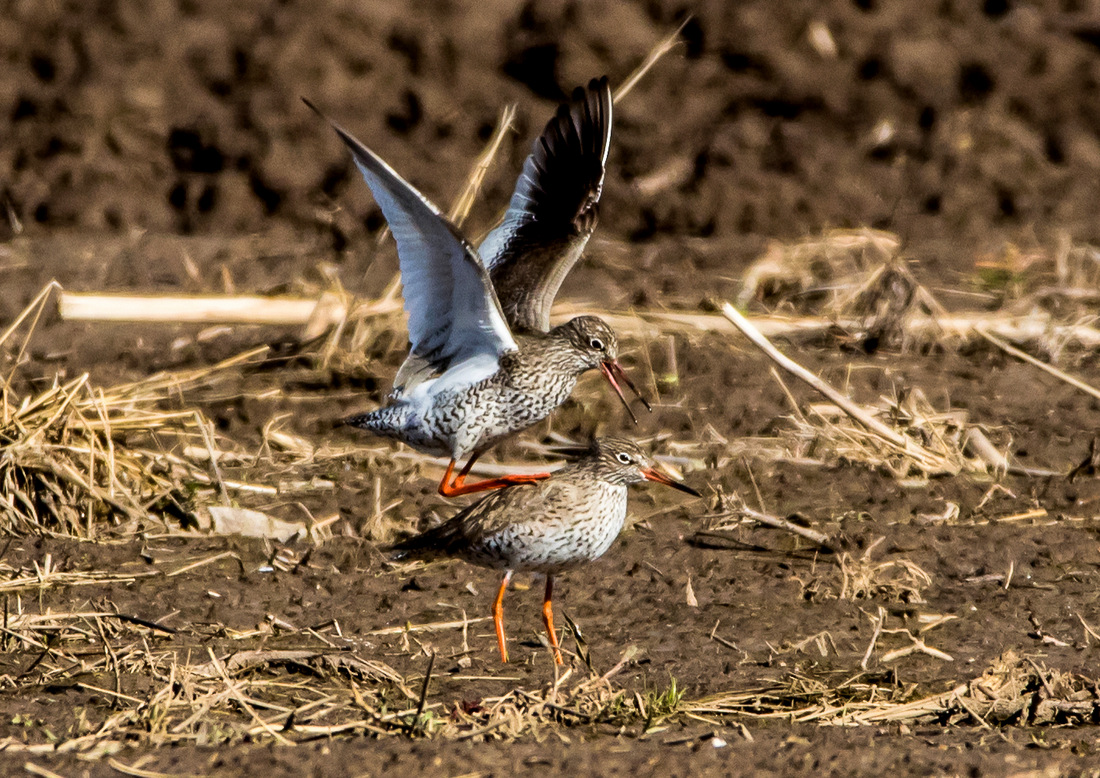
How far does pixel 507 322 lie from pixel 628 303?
3.22 meters

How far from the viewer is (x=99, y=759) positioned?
15.1 feet

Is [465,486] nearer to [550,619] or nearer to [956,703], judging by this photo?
[550,619]

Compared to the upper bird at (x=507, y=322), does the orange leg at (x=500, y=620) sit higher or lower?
lower

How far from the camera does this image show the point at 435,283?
6.91 meters

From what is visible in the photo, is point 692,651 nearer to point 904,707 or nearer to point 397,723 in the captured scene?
point 904,707

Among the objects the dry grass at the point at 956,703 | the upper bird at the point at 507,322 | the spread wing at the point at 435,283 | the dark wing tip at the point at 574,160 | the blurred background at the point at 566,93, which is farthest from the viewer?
the blurred background at the point at 566,93

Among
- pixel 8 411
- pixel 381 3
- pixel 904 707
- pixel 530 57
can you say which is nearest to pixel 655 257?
pixel 530 57

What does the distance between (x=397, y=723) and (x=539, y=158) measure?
3.55 meters

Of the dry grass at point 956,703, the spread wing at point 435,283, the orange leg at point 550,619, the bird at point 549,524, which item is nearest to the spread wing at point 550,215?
the spread wing at point 435,283

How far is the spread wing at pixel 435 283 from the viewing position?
20.3ft

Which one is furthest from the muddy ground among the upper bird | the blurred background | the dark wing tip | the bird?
the dark wing tip

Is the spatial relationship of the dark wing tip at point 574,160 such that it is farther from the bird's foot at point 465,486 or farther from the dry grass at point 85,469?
the dry grass at point 85,469

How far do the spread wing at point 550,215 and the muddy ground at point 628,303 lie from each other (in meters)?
1.16

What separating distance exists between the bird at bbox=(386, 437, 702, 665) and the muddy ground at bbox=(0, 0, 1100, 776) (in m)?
0.35
